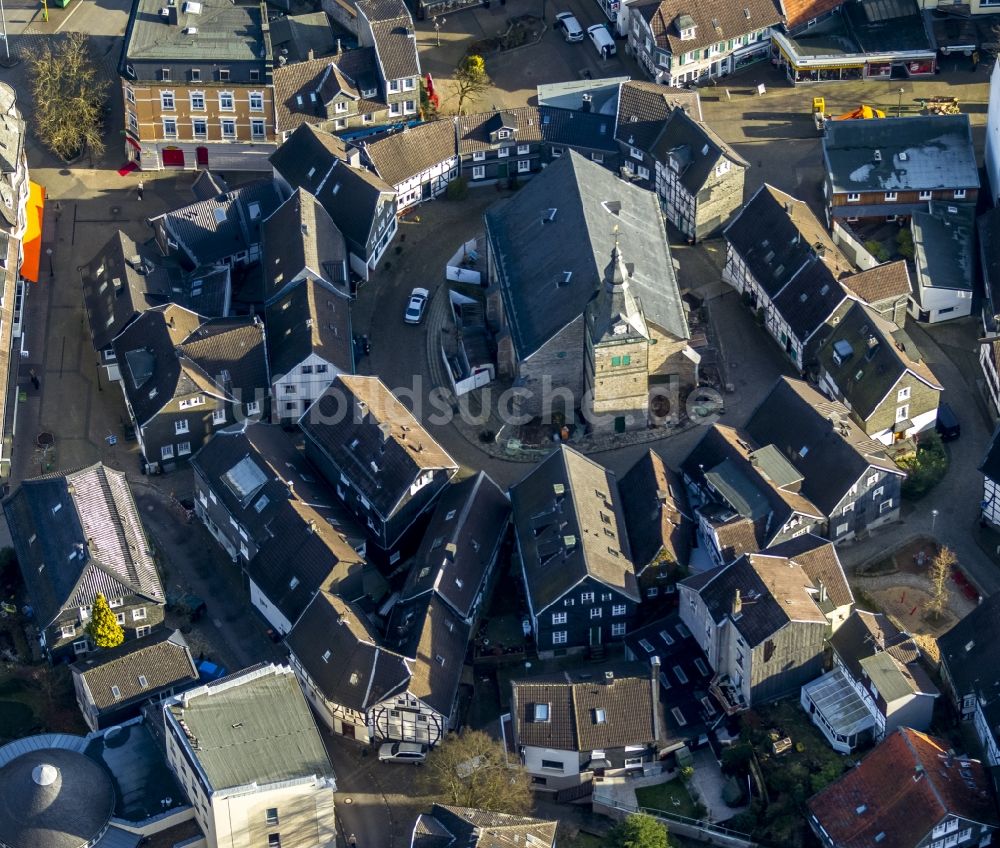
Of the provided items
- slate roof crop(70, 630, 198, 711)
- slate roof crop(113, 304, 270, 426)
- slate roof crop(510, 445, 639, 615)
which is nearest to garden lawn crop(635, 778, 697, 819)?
slate roof crop(510, 445, 639, 615)

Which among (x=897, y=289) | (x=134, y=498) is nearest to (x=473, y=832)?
(x=134, y=498)

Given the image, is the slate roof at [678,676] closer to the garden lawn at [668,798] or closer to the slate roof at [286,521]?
the garden lawn at [668,798]

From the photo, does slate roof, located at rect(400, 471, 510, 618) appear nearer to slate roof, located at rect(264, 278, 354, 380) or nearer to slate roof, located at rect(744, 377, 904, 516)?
slate roof, located at rect(264, 278, 354, 380)

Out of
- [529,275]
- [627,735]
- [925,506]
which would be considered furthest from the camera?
[529,275]

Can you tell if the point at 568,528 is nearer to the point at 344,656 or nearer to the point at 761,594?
the point at 761,594

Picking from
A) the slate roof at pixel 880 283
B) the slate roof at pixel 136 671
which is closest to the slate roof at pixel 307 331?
the slate roof at pixel 136 671

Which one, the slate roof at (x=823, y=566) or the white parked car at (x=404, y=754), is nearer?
the white parked car at (x=404, y=754)

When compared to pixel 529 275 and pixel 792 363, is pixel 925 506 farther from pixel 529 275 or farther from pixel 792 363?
pixel 529 275
